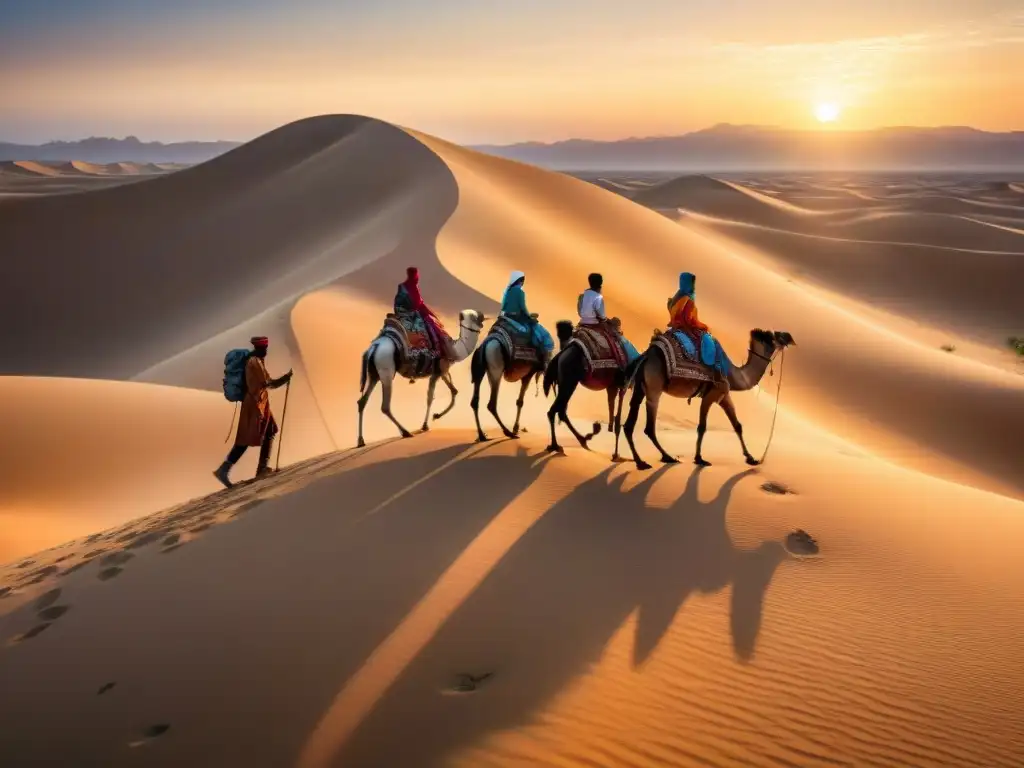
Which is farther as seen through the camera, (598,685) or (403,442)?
(403,442)

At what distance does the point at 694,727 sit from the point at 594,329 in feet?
17.2

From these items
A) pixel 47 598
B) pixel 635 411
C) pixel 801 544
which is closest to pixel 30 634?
pixel 47 598

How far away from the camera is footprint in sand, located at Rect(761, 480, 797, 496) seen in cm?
815

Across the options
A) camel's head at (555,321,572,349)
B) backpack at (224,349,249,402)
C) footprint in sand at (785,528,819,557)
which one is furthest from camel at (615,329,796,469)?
backpack at (224,349,249,402)

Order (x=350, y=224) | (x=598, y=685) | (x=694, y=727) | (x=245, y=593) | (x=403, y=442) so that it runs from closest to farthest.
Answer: (x=694, y=727) → (x=598, y=685) → (x=245, y=593) → (x=403, y=442) → (x=350, y=224)

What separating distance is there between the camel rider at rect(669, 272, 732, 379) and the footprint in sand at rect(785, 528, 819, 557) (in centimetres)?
235

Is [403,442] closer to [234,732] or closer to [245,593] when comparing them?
[245,593]

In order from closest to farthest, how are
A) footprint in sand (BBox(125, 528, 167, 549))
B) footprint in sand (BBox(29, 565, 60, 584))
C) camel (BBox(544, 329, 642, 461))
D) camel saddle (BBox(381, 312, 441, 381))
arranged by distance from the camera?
footprint in sand (BBox(29, 565, 60, 584)), footprint in sand (BBox(125, 528, 167, 549)), camel (BBox(544, 329, 642, 461)), camel saddle (BBox(381, 312, 441, 381))

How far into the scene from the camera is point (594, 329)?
9133 mm

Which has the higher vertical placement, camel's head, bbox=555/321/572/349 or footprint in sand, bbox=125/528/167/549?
camel's head, bbox=555/321/572/349

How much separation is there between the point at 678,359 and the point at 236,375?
524cm

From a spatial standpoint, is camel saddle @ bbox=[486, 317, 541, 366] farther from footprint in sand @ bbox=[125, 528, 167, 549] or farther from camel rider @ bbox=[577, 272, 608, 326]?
footprint in sand @ bbox=[125, 528, 167, 549]

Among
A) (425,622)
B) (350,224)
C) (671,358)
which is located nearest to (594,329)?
(671,358)

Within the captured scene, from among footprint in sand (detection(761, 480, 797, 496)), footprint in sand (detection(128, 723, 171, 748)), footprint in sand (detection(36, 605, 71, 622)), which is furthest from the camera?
footprint in sand (detection(761, 480, 797, 496))
